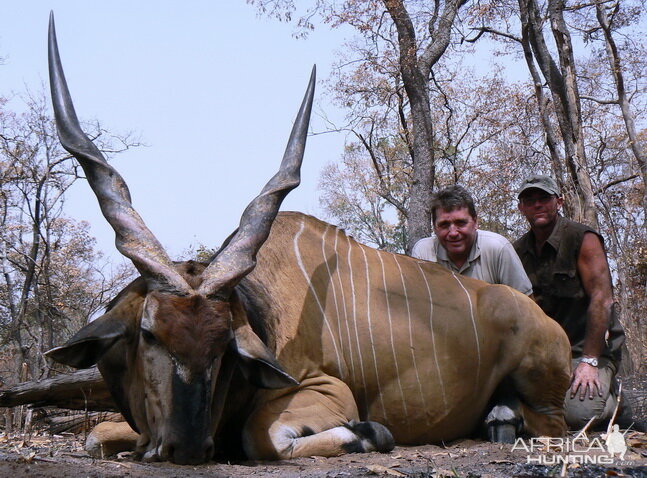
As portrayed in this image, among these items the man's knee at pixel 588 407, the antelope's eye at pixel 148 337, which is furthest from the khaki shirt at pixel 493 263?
the antelope's eye at pixel 148 337

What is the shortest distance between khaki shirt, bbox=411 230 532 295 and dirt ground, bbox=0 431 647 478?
115cm

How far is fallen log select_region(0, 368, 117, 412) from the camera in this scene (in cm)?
434

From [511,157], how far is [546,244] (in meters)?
13.7

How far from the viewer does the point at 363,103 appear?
1566 centimetres

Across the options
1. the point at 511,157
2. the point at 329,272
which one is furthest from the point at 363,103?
the point at 329,272

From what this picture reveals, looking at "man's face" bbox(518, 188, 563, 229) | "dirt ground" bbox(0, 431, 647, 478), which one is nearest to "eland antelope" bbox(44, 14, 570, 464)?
"dirt ground" bbox(0, 431, 647, 478)

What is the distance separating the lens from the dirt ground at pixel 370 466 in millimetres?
2102

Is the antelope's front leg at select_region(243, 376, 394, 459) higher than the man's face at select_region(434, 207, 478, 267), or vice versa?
the man's face at select_region(434, 207, 478, 267)

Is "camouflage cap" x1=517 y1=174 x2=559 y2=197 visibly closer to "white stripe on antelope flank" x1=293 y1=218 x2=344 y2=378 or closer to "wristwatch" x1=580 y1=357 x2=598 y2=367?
"wristwatch" x1=580 y1=357 x2=598 y2=367

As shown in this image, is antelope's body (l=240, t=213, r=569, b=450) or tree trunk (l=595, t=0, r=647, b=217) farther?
tree trunk (l=595, t=0, r=647, b=217)

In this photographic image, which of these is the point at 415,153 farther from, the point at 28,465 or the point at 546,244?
the point at 28,465

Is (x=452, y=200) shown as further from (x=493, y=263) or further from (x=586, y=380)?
(x=586, y=380)

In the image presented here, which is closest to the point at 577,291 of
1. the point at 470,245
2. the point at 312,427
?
the point at 470,245

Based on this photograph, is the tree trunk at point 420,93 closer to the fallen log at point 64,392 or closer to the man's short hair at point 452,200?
the man's short hair at point 452,200
